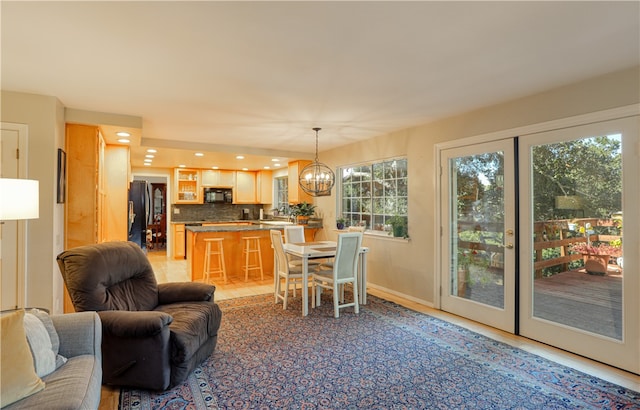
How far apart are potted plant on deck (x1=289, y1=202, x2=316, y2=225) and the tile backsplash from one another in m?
3.02

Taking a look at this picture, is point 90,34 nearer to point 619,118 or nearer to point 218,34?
point 218,34

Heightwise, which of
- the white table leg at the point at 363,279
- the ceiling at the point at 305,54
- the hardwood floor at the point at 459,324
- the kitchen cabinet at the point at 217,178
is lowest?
the hardwood floor at the point at 459,324

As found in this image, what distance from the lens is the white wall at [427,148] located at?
9.11 ft

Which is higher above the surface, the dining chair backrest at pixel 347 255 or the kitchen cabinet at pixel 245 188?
the kitchen cabinet at pixel 245 188

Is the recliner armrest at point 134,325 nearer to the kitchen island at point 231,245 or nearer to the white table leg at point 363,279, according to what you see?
the white table leg at point 363,279

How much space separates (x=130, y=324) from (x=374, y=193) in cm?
395

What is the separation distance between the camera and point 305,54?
237 centimetres

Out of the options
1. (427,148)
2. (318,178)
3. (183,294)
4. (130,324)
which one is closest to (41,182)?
(183,294)

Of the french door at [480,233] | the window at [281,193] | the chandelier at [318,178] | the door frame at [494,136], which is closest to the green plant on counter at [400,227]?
the door frame at [494,136]

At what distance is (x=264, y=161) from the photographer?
6.96m

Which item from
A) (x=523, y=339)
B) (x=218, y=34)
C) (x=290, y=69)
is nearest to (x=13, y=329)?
(x=218, y=34)

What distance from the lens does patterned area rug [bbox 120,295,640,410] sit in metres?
2.21

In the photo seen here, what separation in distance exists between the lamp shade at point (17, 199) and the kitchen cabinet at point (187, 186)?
6.06 metres

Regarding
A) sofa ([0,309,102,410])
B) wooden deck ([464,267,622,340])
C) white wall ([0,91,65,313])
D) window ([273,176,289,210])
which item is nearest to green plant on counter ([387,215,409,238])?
wooden deck ([464,267,622,340])
